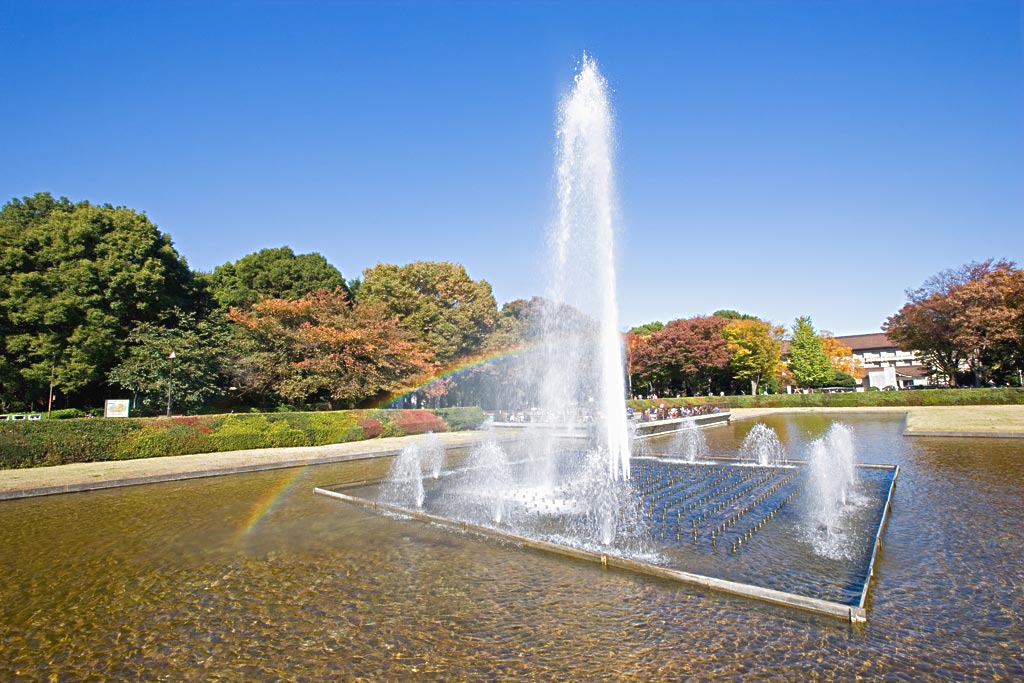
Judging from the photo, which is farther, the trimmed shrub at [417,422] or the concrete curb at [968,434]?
the trimmed shrub at [417,422]

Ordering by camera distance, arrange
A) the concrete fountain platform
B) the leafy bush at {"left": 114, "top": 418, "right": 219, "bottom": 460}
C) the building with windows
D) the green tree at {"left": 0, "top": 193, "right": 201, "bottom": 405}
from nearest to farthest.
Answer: the concrete fountain platform < the leafy bush at {"left": 114, "top": 418, "right": 219, "bottom": 460} < the green tree at {"left": 0, "top": 193, "right": 201, "bottom": 405} < the building with windows

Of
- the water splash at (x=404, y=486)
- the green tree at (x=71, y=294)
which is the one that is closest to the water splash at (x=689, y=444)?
the water splash at (x=404, y=486)

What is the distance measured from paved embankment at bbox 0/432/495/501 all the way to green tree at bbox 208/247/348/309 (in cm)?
2262

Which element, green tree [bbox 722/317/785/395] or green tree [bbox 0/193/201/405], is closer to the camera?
green tree [bbox 0/193/201/405]

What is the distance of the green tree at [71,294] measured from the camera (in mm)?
26438

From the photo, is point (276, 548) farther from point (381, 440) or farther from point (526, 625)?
point (381, 440)

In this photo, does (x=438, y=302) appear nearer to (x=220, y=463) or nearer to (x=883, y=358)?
(x=220, y=463)

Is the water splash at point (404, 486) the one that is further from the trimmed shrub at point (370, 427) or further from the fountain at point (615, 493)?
the trimmed shrub at point (370, 427)

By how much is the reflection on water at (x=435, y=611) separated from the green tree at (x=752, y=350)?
47.5 meters

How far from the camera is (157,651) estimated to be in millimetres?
5016

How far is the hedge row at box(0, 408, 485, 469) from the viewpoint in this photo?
15.7 meters

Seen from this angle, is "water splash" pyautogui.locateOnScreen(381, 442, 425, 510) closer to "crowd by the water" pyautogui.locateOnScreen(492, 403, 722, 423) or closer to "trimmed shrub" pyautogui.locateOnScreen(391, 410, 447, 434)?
"trimmed shrub" pyautogui.locateOnScreen(391, 410, 447, 434)

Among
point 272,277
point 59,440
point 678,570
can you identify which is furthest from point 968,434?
point 272,277

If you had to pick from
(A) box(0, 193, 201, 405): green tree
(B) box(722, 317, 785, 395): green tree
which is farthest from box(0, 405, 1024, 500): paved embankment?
(B) box(722, 317, 785, 395): green tree
